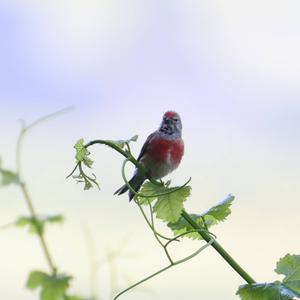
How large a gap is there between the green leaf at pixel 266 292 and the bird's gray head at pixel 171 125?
1254 mm

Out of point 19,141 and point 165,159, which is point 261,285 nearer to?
point 19,141

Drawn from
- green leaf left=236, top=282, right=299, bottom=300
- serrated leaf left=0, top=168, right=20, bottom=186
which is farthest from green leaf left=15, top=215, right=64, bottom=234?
green leaf left=236, top=282, right=299, bottom=300

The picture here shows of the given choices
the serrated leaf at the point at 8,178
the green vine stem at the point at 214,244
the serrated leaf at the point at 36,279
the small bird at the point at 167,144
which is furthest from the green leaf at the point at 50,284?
the small bird at the point at 167,144

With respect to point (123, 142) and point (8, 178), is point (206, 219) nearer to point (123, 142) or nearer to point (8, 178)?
point (123, 142)

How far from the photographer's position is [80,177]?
2.79 ft

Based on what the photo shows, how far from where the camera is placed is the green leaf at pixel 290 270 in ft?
2.68

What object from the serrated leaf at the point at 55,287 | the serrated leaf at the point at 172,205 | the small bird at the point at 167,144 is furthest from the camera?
Result: the small bird at the point at 167,144

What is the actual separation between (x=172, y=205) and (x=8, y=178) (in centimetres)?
33

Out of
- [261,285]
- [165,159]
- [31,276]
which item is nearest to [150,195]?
[261,285]

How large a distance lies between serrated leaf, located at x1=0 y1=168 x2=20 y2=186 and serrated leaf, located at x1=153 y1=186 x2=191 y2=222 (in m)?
0.29

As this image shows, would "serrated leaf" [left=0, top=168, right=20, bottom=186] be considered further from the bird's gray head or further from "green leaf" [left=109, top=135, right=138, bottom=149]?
the bird's gray head

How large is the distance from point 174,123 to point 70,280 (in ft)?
3.49

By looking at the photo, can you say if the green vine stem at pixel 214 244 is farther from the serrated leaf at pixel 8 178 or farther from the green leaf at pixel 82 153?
the serrated leaf at pixel 8 178

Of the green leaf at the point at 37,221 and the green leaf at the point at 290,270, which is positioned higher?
the green leaf at the point at 37,221
